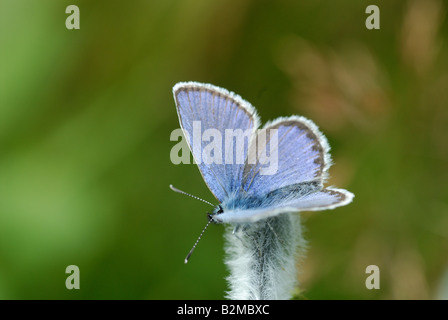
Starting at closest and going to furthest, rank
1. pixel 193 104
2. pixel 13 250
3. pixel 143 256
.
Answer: pixel 193 104, pixel 13 250, pixel 143 256

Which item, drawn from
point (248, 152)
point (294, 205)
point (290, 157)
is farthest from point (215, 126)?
point (294, 205)

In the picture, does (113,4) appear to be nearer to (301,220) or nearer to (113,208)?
(113,208)

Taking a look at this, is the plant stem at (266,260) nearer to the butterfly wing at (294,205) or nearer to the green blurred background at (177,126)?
the butterfly wing at (294,205)

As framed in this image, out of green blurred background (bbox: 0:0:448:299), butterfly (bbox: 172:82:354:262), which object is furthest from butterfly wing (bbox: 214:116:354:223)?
green blurred background (bbox: 0:0:448:299)

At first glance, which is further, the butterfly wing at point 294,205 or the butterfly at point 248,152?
the butterfly at point 248,152

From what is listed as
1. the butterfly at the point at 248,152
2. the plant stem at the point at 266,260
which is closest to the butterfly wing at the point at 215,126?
the butterfly at the point at 248,152

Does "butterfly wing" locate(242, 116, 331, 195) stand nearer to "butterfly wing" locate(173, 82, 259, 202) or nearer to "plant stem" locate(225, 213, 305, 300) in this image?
"butterfly wing" locate(173, 82, 259, 202)

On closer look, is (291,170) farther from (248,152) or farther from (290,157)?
(248,152)

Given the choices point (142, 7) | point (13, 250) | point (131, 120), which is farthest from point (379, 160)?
point (13, 250)
